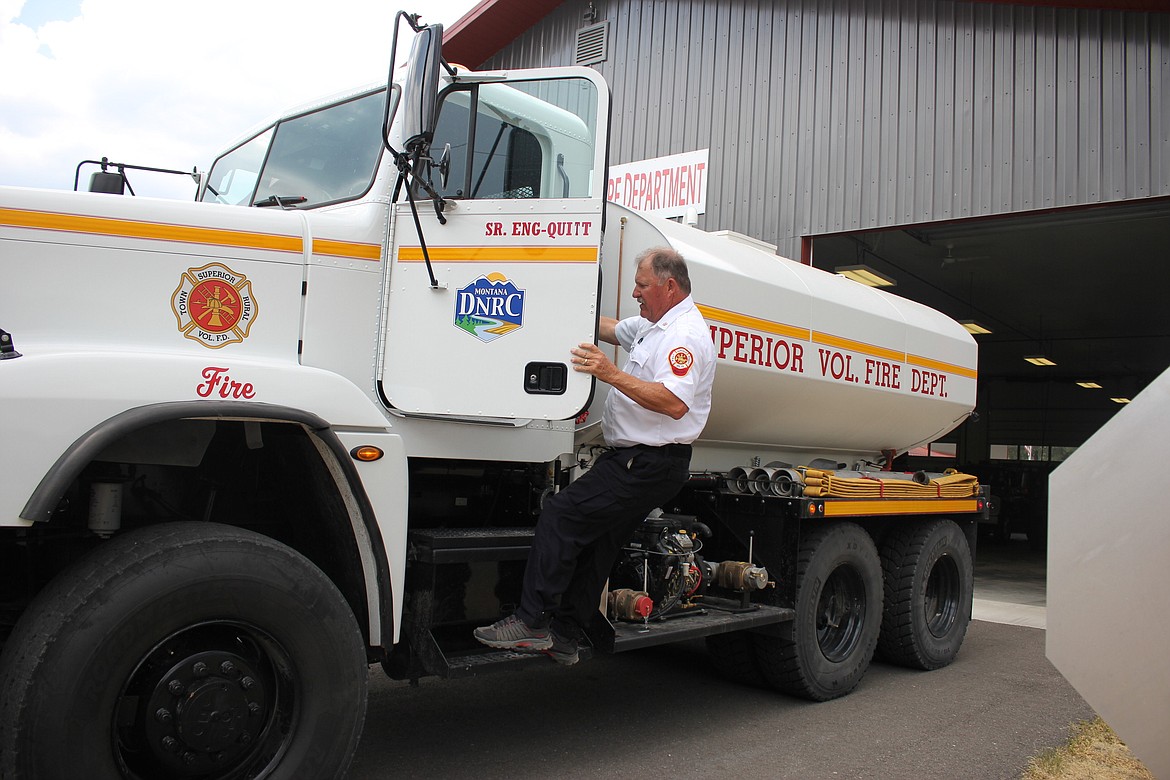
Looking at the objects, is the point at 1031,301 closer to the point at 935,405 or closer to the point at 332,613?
the point at 935,405

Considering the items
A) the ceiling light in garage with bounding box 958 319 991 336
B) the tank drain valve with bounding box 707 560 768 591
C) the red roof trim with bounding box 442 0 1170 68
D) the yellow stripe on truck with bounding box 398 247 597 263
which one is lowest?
the tank drain valve with bounding box 707 560 768 591

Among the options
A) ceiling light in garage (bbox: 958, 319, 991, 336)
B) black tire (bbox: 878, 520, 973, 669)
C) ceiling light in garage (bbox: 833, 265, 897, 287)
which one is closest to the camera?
black tire (bbox: 878, 520, 973, 669)

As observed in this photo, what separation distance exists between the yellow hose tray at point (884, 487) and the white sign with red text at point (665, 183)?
5.48 m

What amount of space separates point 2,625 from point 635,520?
251 centimetres

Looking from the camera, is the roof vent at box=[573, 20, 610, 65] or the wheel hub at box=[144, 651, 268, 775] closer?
the wheel hub at box=[144, 651, 268, 775]

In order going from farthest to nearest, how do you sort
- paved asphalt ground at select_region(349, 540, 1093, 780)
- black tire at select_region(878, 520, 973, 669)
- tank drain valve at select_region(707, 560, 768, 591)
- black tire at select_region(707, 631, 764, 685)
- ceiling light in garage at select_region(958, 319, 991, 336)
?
1. ceiling light in garage at select_region(958, 319, 991, 336)
2. black tire at select_region(878, 520, 973, 669)
3. black tire at select_region(707, 631, 764, 685)
4. tank drain valve at select_region(707, 560, 768, 591)
5. paved asphalt ground at select_region(349, 540, 1093, 780)

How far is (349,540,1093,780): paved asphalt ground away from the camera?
439 centimetres

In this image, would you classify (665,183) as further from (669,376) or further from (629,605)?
(669,376)

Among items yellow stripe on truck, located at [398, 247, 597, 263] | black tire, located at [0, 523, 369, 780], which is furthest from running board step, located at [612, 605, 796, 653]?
yellow stripe on truck, located at [398, 247, 597, 263]

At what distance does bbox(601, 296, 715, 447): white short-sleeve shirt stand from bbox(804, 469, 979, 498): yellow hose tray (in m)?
1.70

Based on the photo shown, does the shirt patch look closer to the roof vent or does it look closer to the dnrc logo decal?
the dnrc logo decal

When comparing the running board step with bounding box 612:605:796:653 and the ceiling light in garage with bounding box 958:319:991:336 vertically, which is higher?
the ceiling light in garage with bounding box 958:319:991:336

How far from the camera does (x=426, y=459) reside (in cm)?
421

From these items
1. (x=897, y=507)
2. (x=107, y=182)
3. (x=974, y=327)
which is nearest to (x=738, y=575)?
(x=897, y=507)
